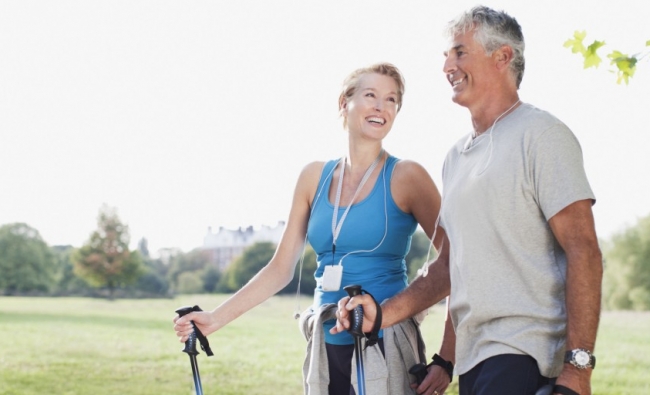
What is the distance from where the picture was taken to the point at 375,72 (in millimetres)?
2826

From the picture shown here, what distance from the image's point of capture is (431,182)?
278cm

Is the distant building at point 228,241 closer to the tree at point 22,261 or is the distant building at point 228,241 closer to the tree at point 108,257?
the tree at point 108,257

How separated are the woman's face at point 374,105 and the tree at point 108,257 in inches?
1561

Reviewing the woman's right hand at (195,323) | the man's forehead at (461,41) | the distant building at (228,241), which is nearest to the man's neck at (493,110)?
the man's forehead at (461,41)

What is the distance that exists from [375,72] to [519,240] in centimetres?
93

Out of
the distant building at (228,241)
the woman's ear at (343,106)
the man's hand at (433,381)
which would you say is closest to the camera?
the man's hand at (433,381)

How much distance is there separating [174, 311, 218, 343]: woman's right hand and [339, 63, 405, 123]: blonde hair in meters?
0.88

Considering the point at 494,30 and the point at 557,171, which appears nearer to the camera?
the point at 557,171

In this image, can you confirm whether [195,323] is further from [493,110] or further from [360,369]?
[493,110]

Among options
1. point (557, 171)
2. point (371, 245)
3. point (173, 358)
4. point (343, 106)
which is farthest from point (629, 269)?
point (557, 171)

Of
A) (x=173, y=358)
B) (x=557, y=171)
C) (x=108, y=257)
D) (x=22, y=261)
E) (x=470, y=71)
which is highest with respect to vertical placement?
(x=108, y=257)

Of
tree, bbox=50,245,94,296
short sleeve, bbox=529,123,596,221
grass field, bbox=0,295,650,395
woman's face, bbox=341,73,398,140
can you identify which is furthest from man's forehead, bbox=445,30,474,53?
tree, bbox=50,245,94,296

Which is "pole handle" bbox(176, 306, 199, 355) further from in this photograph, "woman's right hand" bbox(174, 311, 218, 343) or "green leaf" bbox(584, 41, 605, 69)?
"green leaf" bbox(584, 41, 605, 69)

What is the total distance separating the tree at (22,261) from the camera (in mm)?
35812
